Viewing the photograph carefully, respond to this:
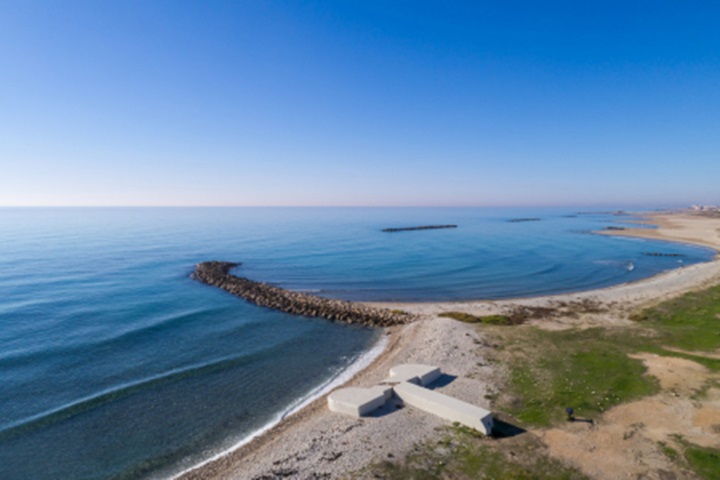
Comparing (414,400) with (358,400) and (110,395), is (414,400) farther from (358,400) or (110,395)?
(110,395)

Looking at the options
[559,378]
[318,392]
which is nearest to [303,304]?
[318,392]

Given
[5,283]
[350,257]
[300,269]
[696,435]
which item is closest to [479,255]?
[350,257]

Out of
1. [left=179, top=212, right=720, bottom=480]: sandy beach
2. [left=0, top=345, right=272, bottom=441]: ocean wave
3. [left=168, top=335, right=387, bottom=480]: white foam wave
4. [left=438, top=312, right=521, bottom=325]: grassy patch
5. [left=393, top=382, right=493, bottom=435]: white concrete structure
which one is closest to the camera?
[left=179, top=212, right=720, bottom=480]: sandy beach

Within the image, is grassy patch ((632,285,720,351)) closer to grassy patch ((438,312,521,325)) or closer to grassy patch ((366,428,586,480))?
grassy patch ((438,312,521,325))

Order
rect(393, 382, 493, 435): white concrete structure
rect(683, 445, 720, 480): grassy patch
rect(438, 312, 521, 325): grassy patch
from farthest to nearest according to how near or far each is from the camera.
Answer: rect(438, 312, 521, 325): grassy patch
rect(393, 382, 493, 435): white concrete structure
rect(683, 445, 720, 480): grassy patch

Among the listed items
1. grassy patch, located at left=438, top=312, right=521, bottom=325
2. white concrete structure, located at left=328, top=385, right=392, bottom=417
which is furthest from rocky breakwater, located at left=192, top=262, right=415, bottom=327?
white concrete structure, located at left=328, top=385, right=392, bottom=417

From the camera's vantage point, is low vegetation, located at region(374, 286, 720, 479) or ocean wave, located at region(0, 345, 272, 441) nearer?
low vegetation, located at region(374, 286, 720, 479)
